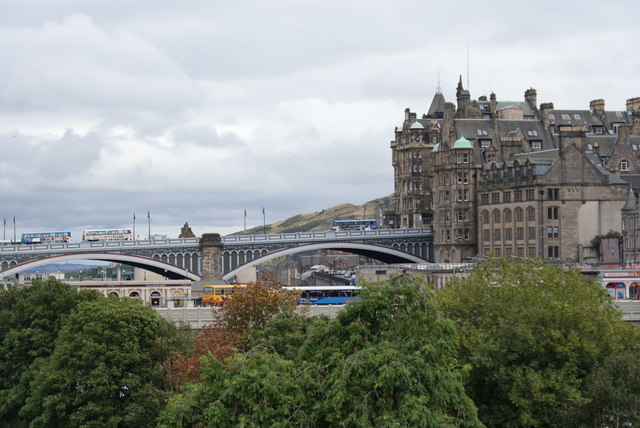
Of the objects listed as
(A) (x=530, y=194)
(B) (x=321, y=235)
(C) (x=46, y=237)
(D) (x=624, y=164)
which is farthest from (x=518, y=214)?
(C) (x=46, y=237)

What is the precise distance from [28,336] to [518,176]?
321 feet

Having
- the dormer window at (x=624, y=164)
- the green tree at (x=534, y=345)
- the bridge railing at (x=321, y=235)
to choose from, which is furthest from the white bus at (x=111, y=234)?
the green tree at (x=534, y=345)

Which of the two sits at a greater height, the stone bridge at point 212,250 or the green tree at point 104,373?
the stone bridge at point 212,250

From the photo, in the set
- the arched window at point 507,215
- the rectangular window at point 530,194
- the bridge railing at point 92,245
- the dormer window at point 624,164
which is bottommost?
the bridge railing at point 92,245

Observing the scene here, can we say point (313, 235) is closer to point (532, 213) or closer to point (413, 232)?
point (413, 232)

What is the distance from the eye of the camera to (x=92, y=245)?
166375 millimetres

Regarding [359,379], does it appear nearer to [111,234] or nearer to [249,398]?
[249,398]

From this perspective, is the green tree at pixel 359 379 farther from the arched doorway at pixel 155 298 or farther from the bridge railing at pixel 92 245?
the bridge railing at pixel 92 245

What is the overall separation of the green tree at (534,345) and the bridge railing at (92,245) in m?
112

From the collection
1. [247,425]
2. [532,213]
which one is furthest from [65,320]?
[532,213]

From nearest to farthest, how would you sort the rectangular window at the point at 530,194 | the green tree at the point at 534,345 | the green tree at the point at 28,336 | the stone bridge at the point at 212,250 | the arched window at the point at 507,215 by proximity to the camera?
the green tree at the point at 534,345 < the green tree at the point at 28,336 < the rectangular window at the point at 530,194 < the stone bridge at the point at 212,250 < the arched window at the point at 507,215

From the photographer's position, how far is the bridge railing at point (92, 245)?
161 m

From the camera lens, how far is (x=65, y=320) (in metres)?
75.0

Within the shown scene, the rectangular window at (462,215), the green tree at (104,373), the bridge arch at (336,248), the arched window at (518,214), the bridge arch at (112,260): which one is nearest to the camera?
the green tree at (104,373)
